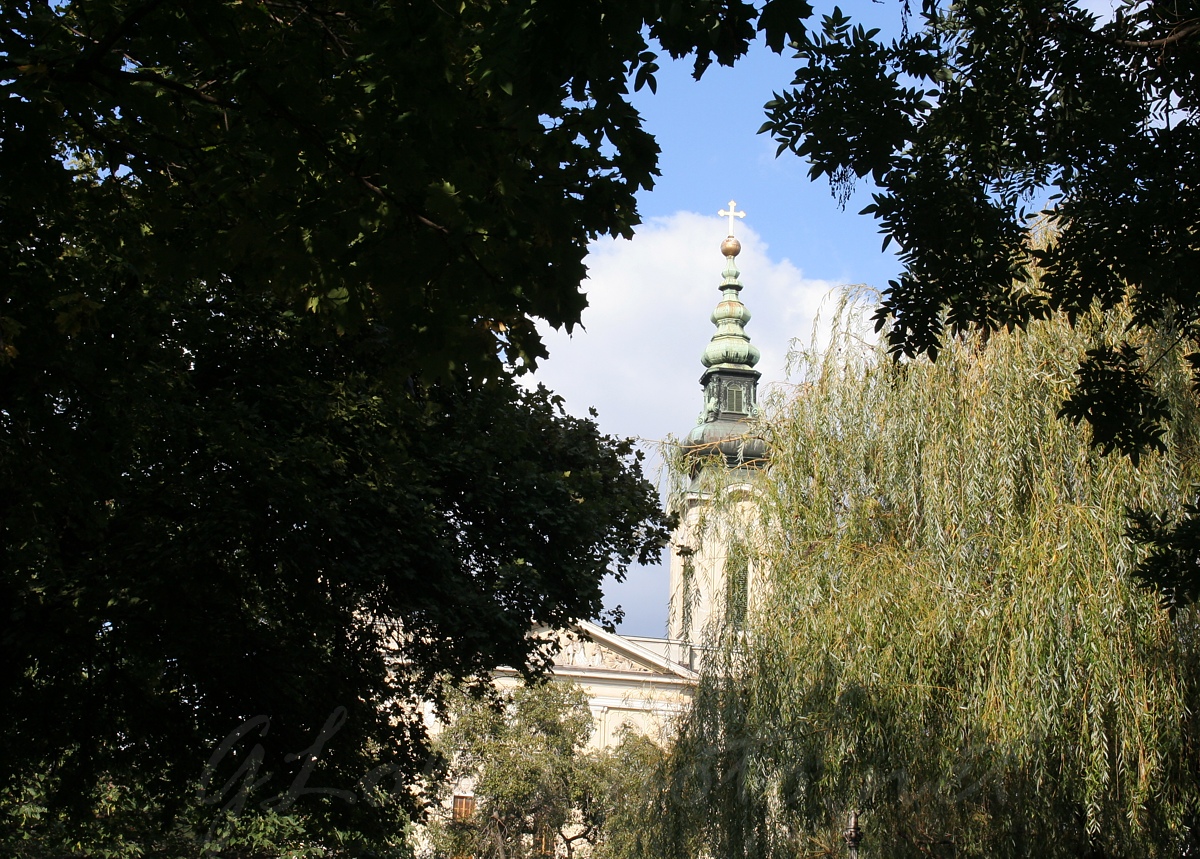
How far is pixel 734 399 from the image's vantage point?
62062mm

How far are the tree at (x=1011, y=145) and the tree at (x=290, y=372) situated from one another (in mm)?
2057

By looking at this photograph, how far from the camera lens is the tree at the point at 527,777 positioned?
36188mm

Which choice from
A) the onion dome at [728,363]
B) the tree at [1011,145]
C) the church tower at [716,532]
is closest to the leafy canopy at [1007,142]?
the tree at [1011,145]

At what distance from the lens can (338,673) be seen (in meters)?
13.6

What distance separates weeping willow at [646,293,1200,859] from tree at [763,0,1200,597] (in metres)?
3.95

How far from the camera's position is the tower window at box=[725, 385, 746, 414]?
61562mm

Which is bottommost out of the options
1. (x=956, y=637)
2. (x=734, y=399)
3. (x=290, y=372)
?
(x=956, y=637)

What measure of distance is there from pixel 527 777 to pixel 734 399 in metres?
29.5

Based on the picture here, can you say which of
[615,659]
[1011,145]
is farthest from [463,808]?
[1011,145]

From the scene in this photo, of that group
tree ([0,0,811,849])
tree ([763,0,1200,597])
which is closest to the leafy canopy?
tree ([763,0,1200,597])

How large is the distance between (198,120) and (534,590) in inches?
307

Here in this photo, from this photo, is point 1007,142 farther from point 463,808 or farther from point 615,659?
point 615,659

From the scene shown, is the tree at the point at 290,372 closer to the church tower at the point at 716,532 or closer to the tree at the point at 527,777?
the church tower at the point at 716,532

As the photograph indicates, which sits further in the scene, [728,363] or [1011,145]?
[728,363]
